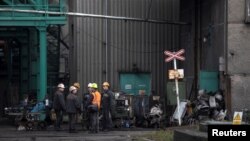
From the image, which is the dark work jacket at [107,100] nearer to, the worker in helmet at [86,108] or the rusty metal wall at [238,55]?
the worker in helmet at [86,108]

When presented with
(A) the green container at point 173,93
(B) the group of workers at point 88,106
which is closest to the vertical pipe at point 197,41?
(A) the green container at point 173,93

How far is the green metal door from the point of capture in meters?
33.6

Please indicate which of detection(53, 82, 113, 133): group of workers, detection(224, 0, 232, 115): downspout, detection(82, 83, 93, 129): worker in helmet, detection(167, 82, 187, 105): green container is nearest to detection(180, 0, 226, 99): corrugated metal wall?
detection(224, 0, 232, 115): downspout

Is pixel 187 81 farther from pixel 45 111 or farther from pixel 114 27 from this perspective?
pixel 45 111

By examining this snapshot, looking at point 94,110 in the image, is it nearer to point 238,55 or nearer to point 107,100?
point 107,100

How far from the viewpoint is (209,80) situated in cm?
2697

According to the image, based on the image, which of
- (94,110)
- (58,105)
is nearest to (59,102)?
(58,105)

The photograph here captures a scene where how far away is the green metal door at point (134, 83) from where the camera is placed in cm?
3359

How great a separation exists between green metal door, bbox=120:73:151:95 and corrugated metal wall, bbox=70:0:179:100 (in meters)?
0.29

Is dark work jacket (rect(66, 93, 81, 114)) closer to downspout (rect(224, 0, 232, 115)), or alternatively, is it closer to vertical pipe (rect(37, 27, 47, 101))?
vertical pipe (rect(37, 27, 47, 101))

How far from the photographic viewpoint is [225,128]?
8703 millimetres

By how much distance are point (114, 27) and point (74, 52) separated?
103 inches

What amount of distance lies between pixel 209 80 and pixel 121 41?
8201 mm

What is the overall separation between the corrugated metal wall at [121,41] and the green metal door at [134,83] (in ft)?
0.94
